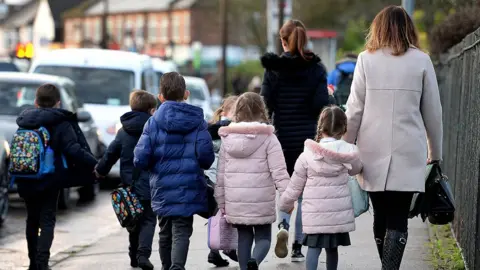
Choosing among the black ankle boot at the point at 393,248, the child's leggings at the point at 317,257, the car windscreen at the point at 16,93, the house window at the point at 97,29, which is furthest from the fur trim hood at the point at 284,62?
the house window at the point at 97,29

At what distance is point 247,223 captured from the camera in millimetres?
7691

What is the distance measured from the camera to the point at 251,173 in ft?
25.2

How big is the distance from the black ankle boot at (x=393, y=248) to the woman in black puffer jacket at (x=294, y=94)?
2.12 meters

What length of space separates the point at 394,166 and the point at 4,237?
20.0ft

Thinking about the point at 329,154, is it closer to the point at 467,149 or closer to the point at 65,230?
the point at 467,149

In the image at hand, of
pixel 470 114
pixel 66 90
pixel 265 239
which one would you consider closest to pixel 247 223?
pixel 265 239

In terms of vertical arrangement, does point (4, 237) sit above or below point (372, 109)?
below

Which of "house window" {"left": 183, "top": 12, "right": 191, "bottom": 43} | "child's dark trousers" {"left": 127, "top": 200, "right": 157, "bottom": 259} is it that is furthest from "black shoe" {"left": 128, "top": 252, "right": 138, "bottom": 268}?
"house window" {"left": 183, "top": 12, "right": 191, "bottom": 43}

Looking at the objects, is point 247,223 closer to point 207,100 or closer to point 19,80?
point 19,80

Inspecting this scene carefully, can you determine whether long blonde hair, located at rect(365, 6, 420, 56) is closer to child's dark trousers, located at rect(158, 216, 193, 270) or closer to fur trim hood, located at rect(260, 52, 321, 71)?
child's dark trousers, located at rect(158, 216, 193, 270)

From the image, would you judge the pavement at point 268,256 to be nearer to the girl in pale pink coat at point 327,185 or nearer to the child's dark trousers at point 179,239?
the child's dark trousers at point 179,239

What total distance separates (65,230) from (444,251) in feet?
15.8

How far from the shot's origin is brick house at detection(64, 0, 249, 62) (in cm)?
9362

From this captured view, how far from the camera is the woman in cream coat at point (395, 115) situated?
6836 mm
